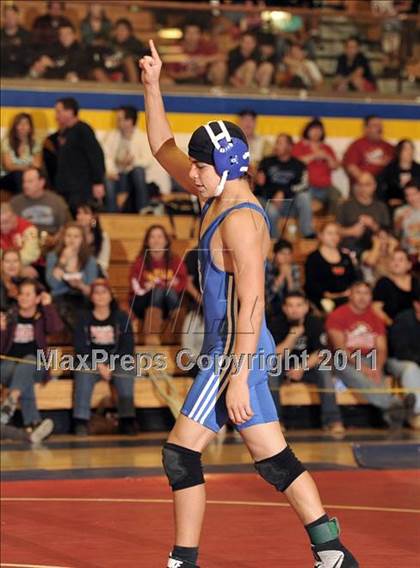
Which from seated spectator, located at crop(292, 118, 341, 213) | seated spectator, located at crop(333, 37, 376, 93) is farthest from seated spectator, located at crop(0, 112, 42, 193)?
seated spectator, located at crop(333, 37, 376, 93)

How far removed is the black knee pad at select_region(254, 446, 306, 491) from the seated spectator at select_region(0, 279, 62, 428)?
18.9 ft

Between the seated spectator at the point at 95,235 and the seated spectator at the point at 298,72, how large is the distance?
3.08 metres

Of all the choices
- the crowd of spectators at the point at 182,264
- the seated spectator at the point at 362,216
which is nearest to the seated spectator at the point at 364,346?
the crowd of spectators at the point at 182,264

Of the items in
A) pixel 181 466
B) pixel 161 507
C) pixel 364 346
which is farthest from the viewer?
pixel 364 346

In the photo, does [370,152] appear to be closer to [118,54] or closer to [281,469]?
[118,54]

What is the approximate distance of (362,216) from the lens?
13.5m

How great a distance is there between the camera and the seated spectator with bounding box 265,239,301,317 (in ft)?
39.2

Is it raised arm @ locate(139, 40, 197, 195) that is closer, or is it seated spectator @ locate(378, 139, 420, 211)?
raised arm @ locate(139, 40, 197, 195)

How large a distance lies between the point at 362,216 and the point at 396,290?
128 centimetres

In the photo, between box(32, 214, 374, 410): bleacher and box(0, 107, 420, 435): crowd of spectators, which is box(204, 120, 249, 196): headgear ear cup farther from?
box(32, 214, 374, 410): bleacher

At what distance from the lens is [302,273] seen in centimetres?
1330

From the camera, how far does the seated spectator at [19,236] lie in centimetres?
1186

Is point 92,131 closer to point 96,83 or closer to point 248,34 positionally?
point 96,83

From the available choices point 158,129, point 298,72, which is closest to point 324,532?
point 158,129
